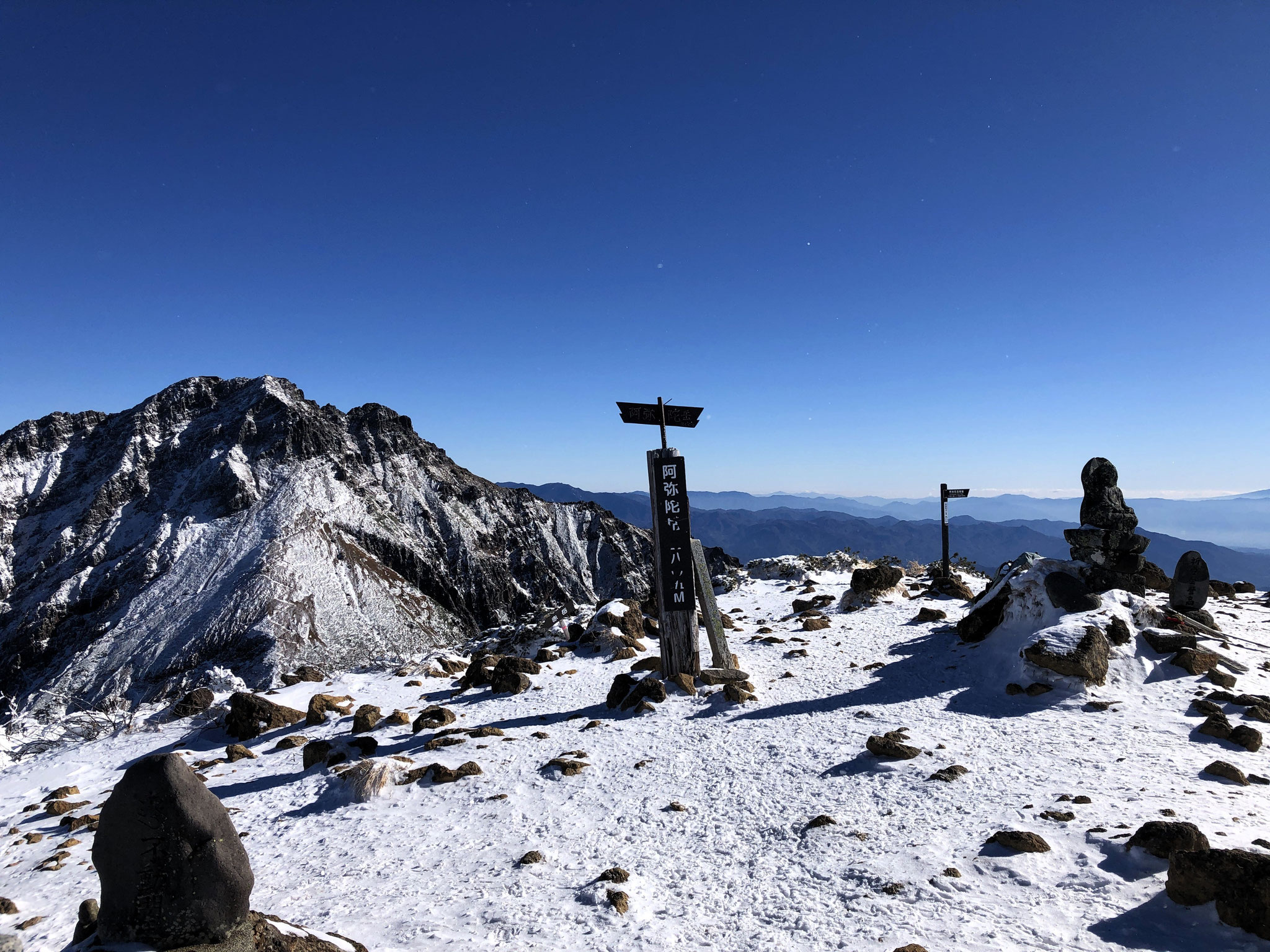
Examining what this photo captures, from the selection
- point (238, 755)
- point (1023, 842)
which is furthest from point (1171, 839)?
point (238, 755)

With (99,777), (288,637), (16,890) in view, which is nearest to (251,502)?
(288,637)

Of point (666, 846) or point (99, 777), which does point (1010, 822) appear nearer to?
point (666, 846)

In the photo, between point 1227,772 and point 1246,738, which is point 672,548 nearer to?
point 1227,772

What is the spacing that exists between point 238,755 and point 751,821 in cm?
914

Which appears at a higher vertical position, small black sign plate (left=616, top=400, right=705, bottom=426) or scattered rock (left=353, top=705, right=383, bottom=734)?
small black sign plate (left=616, top=400, right=705, bottom=426)

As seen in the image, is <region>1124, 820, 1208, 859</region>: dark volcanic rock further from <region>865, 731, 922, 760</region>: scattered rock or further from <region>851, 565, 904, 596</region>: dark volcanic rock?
<region>851, 565, 904, 596</region>: dark volcanic rock

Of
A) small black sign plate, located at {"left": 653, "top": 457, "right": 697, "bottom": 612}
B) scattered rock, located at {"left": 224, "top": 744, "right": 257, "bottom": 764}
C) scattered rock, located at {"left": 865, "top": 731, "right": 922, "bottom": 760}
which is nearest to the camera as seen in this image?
scattered rock, located at {"left": 865, "top": 731, "right": 922, "bottom": 760}

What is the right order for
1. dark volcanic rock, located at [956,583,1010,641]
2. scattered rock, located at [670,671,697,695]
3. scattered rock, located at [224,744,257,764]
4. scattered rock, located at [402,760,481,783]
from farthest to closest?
1. dark volcanic rock, located at [956,583,1010,641]
2. scattered rock, located at [670,671,697,695]
3. scattered rock, located at [224,744,257,764]
4. scattered rock, located at [402,760,481,783]

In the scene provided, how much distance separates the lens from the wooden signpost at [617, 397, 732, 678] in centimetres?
1191

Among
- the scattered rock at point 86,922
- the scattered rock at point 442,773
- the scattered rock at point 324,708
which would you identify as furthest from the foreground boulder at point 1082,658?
the scattered rock at point 324,708

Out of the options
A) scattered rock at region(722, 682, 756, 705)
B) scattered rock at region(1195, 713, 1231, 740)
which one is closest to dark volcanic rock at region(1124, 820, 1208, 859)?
scattered rock at region(1195, 713, 1231, 740)

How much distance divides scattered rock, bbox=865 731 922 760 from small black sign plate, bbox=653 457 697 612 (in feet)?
15.0

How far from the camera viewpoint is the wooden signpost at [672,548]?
11.9 meters

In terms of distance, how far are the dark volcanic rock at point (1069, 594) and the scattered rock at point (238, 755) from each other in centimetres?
1608
